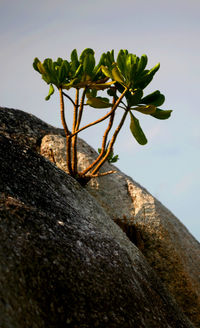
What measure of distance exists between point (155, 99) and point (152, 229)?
202 cm

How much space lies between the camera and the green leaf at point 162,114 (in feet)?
16.1

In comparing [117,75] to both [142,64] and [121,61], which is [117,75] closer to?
[121,61]

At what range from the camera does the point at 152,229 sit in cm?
574

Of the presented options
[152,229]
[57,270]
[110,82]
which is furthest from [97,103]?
[57,270]

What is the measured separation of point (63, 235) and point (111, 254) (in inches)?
20.9

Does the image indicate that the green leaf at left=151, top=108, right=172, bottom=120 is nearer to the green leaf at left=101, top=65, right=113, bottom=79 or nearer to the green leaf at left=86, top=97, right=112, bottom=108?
the green leaf at left=86, top=97, right=112, bottom=108

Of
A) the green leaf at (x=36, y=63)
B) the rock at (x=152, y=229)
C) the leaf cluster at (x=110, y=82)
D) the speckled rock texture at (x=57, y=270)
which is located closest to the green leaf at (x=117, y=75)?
the leaf cluster at (x=110, y=82)

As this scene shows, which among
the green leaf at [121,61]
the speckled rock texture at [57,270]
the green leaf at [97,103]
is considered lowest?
the speckled rock texture at [57,270]

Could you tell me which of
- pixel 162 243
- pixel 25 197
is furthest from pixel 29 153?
pixel 162 243

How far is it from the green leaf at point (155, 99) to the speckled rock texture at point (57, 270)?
1713 millimetres

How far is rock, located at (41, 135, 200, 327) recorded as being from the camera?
551cm

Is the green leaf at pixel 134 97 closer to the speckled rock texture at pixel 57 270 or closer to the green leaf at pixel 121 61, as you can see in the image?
the green leaf at pixel 121 61

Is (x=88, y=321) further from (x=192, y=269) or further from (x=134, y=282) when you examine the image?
(x=192, y=269)

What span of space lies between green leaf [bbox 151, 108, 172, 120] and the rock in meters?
1.55
